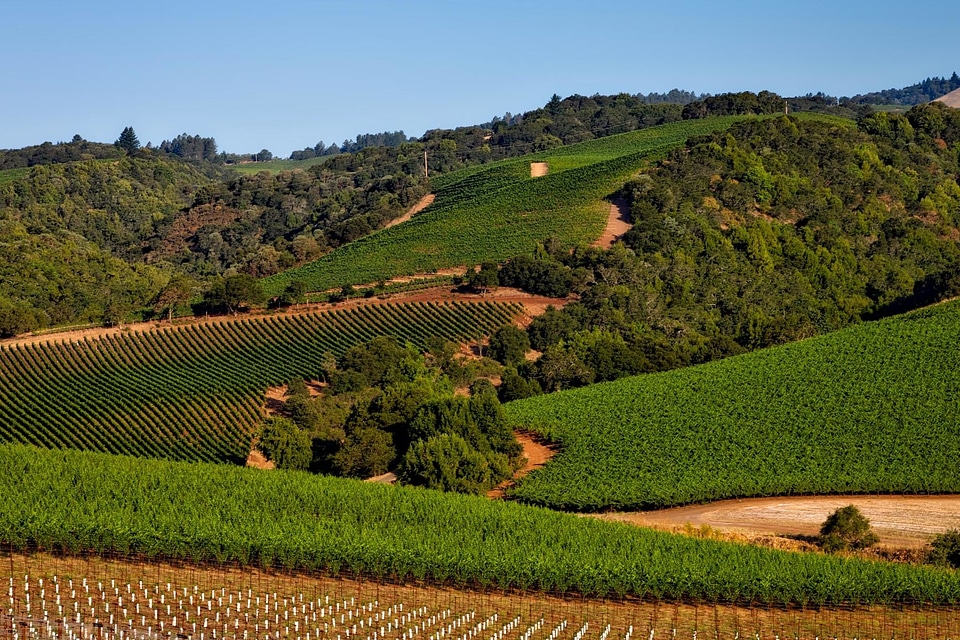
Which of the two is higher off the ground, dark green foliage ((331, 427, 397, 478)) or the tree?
the tree

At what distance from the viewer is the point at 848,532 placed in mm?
54656

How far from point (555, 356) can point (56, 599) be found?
157 ft

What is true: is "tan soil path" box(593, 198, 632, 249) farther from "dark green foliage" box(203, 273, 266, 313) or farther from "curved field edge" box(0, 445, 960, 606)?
"curved field edge" box(0, 445, 960, 606)

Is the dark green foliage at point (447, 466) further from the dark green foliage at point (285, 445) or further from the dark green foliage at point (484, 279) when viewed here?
the dark green foliage at point (484, 279)

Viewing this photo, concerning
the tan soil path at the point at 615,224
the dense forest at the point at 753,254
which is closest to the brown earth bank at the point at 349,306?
the dense forest at the point at 753,254

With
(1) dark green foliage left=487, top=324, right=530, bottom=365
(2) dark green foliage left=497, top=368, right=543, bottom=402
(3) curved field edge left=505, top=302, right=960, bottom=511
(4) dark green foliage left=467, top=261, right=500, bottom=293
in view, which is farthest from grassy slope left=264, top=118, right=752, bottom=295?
(3) curved field edge left=505, top=302, right=960, bottom=511

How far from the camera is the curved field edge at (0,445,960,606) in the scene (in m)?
45.8

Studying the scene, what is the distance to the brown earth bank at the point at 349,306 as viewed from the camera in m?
95.8

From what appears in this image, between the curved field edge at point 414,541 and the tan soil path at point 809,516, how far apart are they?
6154mm

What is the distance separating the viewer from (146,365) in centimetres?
8975

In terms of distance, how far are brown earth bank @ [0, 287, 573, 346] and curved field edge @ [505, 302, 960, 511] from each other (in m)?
21.8

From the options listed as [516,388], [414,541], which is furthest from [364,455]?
[516,388]

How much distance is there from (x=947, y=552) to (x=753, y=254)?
64966 millimetres

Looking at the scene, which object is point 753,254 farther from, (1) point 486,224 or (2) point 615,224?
(1) point 486,224
